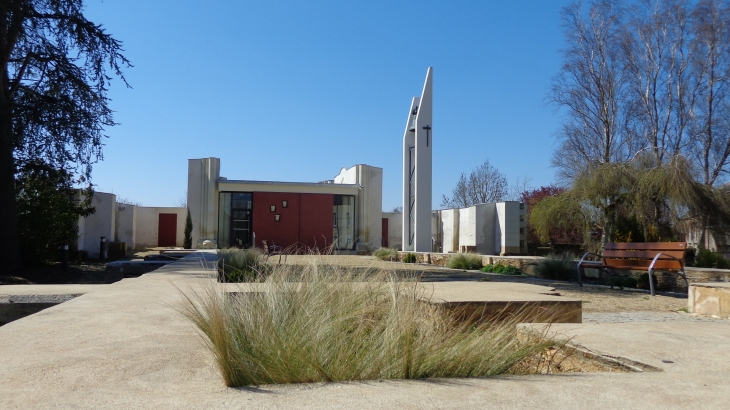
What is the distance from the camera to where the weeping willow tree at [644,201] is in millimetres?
14609

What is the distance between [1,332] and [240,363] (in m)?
1.60

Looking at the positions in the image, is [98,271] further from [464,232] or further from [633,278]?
[464,232]

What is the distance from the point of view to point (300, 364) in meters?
2.53

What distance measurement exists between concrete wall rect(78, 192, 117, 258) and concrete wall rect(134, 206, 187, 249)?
8550 mm

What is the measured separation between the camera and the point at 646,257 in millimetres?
8961

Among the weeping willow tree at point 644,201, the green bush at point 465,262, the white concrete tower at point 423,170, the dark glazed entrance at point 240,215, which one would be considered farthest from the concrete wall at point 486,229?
the dark glazed entrance at point 240,215

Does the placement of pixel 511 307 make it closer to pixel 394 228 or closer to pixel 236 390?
pixel 236 390

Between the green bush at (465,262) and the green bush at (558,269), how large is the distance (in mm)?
2656

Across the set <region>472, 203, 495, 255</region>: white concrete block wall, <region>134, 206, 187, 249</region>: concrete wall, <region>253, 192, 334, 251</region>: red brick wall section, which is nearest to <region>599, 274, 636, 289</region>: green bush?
<region>472, 203, 495, 255</region>: white concrete block wall

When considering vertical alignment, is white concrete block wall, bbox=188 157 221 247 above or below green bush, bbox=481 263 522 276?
above

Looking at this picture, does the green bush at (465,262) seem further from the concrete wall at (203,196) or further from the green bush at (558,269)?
the concrete wall at (203,196)

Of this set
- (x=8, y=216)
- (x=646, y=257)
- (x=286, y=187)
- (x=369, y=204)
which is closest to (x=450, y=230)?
(x=369, y=204)

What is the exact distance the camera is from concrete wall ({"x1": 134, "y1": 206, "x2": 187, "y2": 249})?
90.5ft

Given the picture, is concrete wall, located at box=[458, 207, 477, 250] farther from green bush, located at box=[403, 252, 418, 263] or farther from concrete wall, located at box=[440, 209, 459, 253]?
green bush, located at box=[403, 252, 418, 263]
